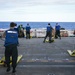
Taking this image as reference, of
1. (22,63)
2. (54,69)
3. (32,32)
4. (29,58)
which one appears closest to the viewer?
(54,69)

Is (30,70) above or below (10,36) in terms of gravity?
below

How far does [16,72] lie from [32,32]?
26.4 meters

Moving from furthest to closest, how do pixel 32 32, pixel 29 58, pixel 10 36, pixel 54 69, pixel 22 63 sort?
pixel 32 32, pixel 29 58, pixel 22 63, pixel 54 69, pixel 10 36

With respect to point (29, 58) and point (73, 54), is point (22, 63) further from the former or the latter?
point (73, 54)

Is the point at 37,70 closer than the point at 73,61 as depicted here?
Yes

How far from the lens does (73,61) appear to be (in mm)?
15195

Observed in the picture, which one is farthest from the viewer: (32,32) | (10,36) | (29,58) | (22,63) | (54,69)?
(32,32)

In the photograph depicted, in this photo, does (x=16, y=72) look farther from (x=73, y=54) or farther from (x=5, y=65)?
(x=73, y=54)

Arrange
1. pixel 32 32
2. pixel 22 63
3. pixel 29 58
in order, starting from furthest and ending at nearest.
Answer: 1. pixel 32 32
2. pixel 29 58
3. pixel 22 63

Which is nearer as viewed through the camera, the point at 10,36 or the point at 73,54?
the point at 10,36

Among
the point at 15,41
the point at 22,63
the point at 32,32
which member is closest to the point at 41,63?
the point at 22,63

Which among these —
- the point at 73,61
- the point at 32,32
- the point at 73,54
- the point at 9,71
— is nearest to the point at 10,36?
the point at 9,71

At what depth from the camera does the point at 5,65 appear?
13625mm

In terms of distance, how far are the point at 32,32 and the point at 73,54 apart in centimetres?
2148
